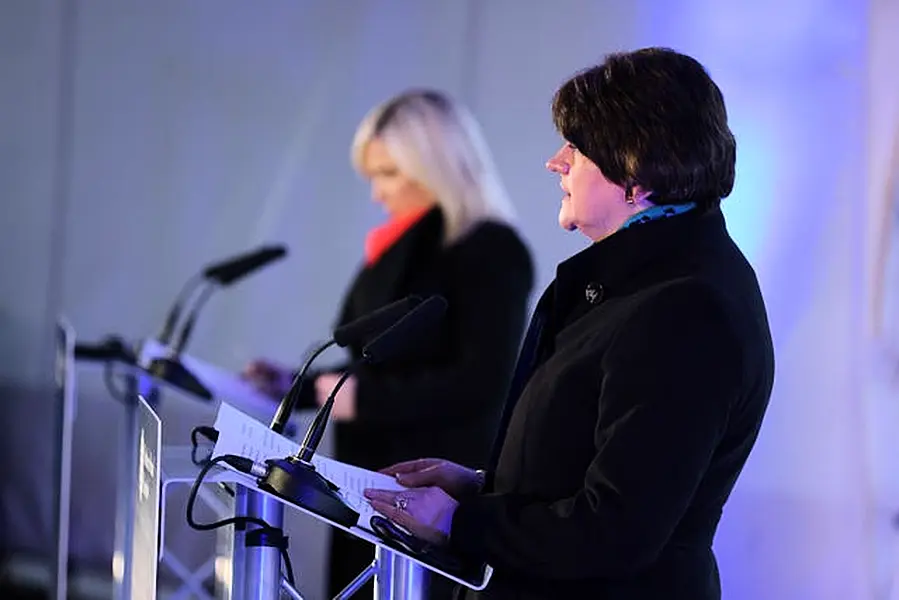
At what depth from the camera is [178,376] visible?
8.28 feet

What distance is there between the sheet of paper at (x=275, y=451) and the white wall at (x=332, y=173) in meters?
0.94

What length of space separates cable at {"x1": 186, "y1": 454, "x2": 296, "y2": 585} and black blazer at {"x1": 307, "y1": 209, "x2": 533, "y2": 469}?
0.87 metres

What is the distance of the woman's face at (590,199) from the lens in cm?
144

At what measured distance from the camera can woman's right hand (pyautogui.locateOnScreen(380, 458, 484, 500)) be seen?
1.59 m

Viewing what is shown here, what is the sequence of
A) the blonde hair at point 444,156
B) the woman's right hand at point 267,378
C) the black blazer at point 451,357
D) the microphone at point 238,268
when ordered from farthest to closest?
the woman's right hand at point 267,378 < the microphone at point 238,268 < the blonde hair at point 444,156 < the black blazer at point 451,357

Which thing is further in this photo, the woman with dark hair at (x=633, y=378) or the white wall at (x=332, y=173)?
the white wall at (x=332, y=173)

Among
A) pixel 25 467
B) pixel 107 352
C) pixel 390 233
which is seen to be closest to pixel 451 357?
pixel 390 233

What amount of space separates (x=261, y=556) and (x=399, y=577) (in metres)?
0.17

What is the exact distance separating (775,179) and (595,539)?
3.61 feet

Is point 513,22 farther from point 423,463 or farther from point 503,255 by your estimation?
point 423,463

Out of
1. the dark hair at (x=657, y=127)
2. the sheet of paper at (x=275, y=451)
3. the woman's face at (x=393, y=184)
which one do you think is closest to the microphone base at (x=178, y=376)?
the woman's face at (x=393, y=184)

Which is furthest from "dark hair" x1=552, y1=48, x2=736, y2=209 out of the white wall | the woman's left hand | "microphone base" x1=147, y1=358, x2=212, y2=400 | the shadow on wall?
the shadow on wall

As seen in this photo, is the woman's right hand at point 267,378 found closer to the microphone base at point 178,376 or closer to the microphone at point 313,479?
the microphone base at point 178,376

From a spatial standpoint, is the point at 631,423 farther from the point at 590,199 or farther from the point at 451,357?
the point at 451,357
